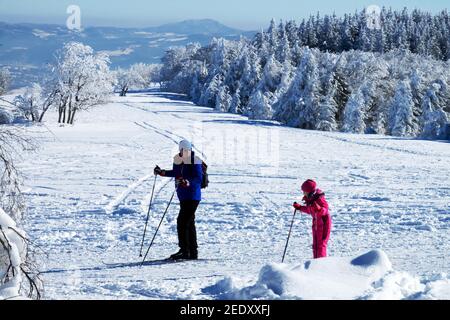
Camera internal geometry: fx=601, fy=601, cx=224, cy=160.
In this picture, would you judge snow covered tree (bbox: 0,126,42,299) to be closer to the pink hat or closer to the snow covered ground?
the snow covered ground

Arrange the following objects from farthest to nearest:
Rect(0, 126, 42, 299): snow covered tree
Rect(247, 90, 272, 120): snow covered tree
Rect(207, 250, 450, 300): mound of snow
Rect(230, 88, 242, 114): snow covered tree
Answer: Rect(230, 88, 242, 114): snow covered tree → Rect(247, 90, 272, 120): snow covered tree → Rect(207, 250, 450, 300): mound of snow → Rect(0, 126, 42, 299): snow covered tree

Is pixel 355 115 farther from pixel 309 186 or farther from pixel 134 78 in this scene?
pixel 134 78

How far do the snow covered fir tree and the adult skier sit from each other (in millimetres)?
32808

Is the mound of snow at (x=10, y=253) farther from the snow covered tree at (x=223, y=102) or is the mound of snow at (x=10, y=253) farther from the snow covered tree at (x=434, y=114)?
the snow covered tree at (x=223, y=102)

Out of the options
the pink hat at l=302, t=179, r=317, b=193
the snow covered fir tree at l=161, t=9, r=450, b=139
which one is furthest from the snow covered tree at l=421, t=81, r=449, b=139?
the pink hat at l=302, t=179, r=317, b=193

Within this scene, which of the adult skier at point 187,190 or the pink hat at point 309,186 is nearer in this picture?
the pink hat at point 309,186

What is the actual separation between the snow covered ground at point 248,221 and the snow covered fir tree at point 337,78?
1690cm

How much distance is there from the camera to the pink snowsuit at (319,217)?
7109mm

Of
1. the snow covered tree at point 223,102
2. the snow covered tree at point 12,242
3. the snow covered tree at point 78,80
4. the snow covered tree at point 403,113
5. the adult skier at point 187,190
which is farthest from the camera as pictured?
the snow covered tree at point 223,102

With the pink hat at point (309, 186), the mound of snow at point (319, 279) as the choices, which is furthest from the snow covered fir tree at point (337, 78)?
the mound of snow at point (319, 279)

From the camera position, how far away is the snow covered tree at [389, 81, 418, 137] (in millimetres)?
44000

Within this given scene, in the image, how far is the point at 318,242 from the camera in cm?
736

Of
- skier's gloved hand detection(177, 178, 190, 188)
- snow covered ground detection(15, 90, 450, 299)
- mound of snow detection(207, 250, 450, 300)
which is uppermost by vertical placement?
skier's gloved hand detection(177, 178, 190, 188)
